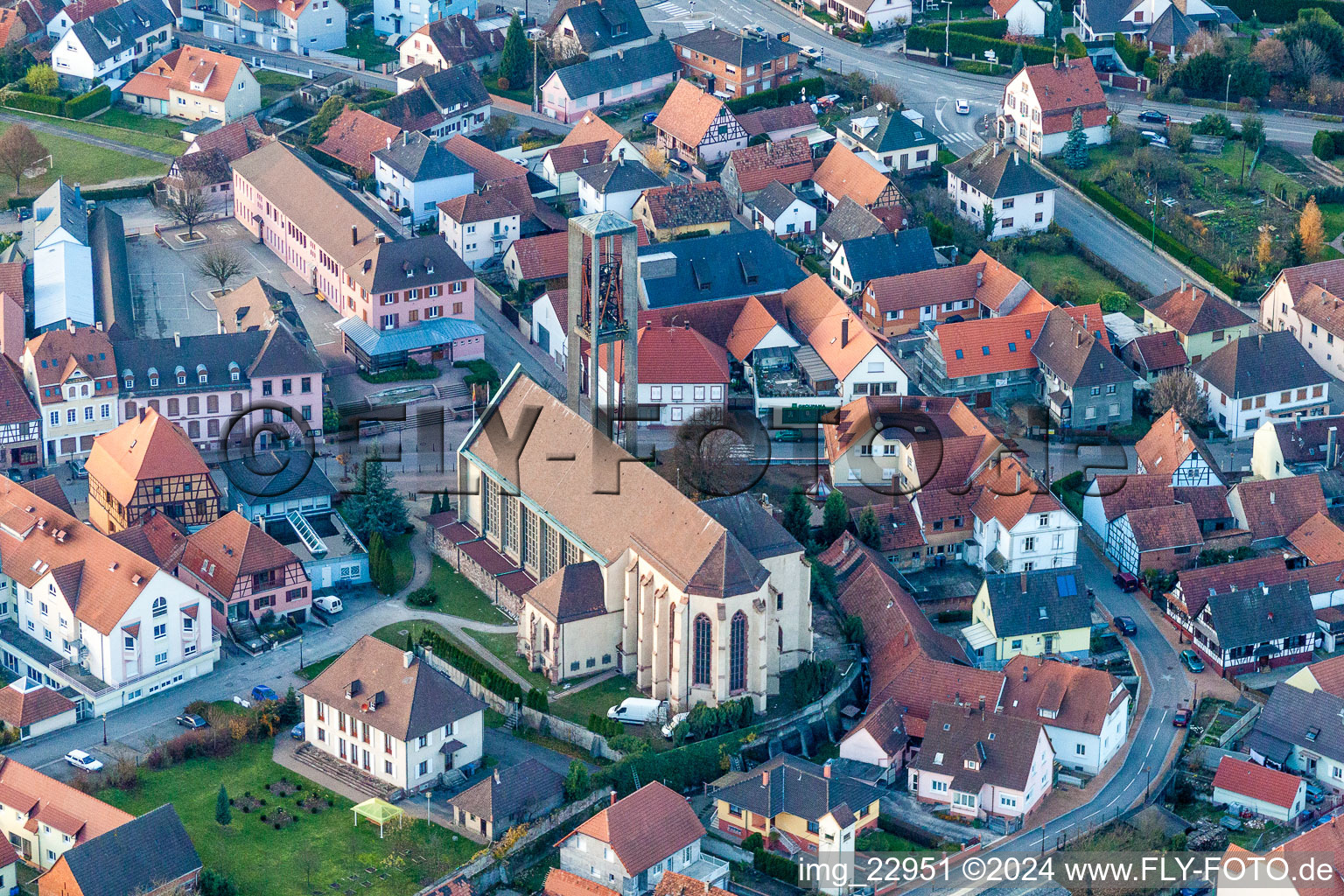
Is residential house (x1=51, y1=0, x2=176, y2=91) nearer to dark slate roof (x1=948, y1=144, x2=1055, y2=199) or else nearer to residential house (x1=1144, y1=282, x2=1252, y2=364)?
dark slate roof (x1=948, y1=144, x2=1055, y2=199)

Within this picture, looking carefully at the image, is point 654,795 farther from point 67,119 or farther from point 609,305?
point 67,119

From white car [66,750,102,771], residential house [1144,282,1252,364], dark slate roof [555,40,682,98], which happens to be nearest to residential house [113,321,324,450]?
white car [66,750,102,771]

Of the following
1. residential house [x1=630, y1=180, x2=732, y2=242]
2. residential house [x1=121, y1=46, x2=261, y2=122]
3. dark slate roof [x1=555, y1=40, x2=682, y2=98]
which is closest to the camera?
residential house [x1=630, y1=180, x2=732, y2=242]

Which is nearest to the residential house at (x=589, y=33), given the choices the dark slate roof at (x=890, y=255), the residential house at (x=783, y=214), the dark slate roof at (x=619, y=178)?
the dark slate roof at (x=619, y=178)

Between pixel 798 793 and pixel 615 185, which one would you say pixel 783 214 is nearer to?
pixel 615 185

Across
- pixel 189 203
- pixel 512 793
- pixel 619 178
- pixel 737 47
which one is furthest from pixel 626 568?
pixel 737 47

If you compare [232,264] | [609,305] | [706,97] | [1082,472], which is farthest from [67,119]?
[1082,472]
